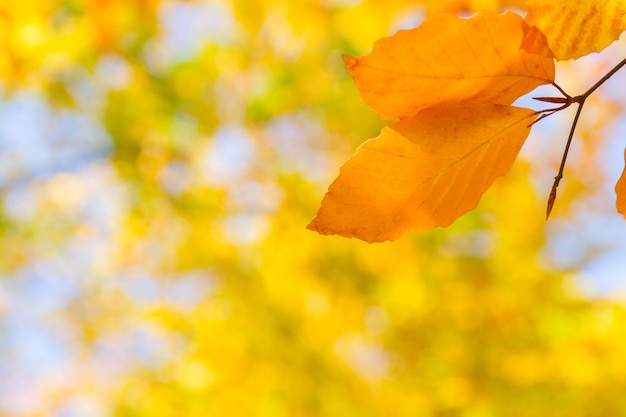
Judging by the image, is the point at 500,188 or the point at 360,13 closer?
the point at 360,13

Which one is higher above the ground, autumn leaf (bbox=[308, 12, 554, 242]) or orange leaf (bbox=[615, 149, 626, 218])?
autumn leaf (bbox=[308, 12, 554, 242])

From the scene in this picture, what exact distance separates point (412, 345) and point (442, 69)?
237 cm

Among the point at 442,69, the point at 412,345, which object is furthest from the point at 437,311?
the point at 442,69

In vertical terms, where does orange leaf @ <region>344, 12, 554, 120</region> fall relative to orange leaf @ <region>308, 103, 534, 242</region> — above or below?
above

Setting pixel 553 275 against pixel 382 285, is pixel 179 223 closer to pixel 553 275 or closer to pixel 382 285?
pixel 382 285

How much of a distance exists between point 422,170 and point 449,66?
0.20 ft

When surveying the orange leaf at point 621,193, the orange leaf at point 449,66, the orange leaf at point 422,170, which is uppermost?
the orange leaf at point 449,66

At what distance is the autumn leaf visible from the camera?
1.12 feet

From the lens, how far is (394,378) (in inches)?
101

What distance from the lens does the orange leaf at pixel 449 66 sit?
1.11 ft

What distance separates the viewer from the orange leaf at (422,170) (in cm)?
35

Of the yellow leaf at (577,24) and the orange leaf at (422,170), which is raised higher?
the yellow leaf at (577,24)

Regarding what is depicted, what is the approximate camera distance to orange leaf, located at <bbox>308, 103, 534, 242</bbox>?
352 mm

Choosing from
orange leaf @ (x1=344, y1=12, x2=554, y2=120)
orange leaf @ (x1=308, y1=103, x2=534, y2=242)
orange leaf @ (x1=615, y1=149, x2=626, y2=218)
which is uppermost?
orange leaf @ (x1=344, y1=12, x2=554, y2=120)
